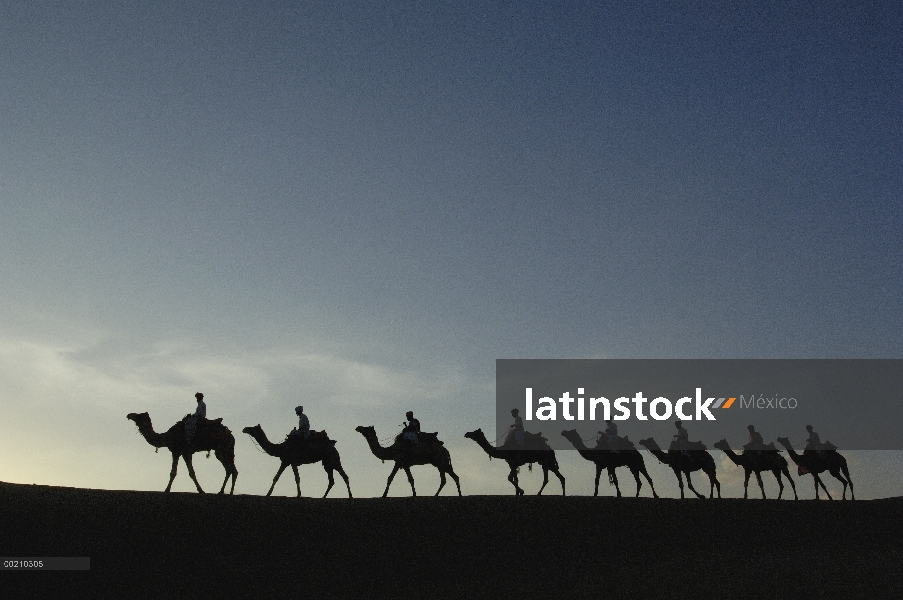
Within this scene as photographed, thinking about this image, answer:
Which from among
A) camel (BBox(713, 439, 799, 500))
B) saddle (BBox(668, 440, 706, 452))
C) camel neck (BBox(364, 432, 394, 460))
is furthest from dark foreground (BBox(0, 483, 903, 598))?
camel (BBox(713, 439, 799, 500))

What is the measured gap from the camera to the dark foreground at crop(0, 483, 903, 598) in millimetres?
14164

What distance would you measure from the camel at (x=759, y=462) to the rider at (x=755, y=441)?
4.3 inches

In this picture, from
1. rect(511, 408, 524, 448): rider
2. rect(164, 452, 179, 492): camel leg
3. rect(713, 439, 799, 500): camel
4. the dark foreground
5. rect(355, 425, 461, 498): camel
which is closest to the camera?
the dark foreground

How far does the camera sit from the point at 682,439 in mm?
27812

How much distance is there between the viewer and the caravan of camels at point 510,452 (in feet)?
74.0

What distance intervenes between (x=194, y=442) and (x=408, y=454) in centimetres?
615

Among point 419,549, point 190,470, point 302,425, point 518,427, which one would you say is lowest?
point 419,549

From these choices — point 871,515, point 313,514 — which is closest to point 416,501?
point 313,514

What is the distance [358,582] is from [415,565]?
62.4 inches

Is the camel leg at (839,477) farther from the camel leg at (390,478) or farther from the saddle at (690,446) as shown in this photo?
the camel leg at (390,478)

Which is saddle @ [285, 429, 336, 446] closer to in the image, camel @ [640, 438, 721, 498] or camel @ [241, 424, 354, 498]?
camel @ [241, 424, 354, 498]

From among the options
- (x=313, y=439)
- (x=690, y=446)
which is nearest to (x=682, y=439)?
(x=690, y=446)

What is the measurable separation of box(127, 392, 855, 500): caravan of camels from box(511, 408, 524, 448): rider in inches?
1.2

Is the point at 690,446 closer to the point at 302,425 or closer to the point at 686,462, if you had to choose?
the point at 686,462
